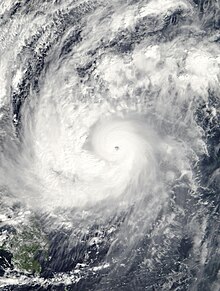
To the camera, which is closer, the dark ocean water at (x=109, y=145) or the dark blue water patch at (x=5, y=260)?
the dark blue water patch at (x=5, y=260)

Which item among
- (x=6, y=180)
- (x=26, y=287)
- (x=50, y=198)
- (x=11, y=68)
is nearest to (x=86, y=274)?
(x=26, y=287)

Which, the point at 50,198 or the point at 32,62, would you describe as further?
the point at 32,62

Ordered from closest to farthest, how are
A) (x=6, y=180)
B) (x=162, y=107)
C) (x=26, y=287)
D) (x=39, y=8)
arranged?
(x=26, y=287)
(x=6, y=180)
(x=162, y=107)
(x=39, y=8)

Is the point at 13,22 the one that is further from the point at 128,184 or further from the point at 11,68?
the point at 128,184

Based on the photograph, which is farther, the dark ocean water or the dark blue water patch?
the dark ocean water

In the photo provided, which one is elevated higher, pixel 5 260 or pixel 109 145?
pixel 109 145

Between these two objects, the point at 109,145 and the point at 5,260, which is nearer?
the point at 5,260

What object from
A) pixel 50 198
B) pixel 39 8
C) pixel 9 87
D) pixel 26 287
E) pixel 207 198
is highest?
pixel 39 8

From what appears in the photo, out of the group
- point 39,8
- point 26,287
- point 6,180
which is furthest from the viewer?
point 39,8
